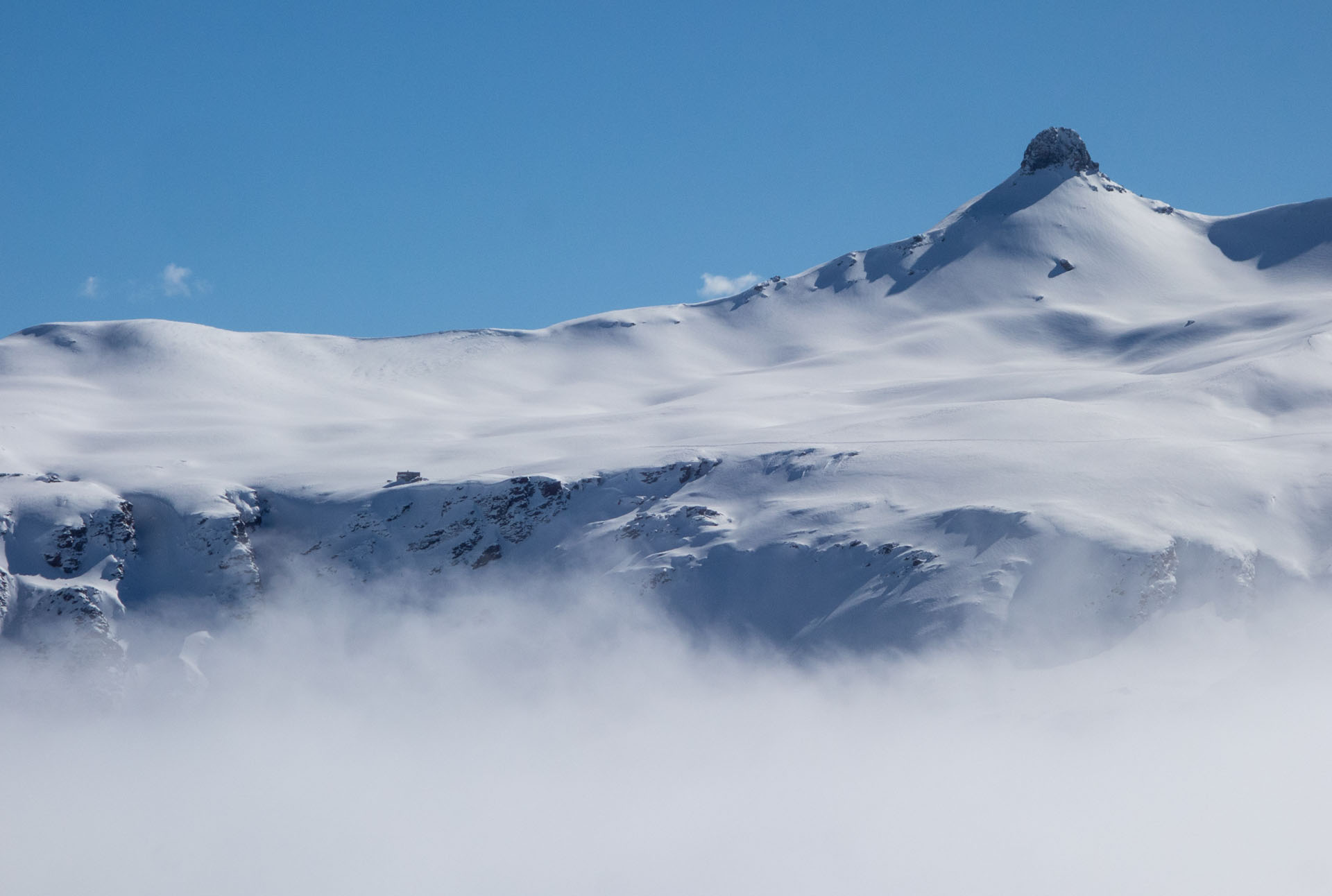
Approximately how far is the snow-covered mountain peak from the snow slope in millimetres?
28095

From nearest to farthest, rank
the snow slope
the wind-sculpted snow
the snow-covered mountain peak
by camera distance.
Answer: the wind-sculpted snow < the snow slope < the snow-covered mountain peak

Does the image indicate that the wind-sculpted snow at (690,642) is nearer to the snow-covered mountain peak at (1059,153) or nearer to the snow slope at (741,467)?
the snow slope at (741,467)

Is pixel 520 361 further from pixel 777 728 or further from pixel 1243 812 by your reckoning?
pixel 1243 812

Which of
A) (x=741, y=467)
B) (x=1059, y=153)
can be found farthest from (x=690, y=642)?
(x=1059, y=153)

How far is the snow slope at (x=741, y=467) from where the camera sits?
151 ft

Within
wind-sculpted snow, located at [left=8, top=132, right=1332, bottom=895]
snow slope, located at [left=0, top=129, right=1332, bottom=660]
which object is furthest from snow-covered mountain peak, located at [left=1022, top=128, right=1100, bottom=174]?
wind-sculpted snow, located at [left=8, top=132, right=1332, bottom=895]

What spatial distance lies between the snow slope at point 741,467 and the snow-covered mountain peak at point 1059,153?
92.2ft

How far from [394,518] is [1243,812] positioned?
3664cm

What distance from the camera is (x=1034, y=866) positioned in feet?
117

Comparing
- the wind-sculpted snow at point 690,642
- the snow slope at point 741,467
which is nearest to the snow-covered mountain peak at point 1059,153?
the snow slope at point 741,467

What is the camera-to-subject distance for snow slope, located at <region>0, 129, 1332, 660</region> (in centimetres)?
4603

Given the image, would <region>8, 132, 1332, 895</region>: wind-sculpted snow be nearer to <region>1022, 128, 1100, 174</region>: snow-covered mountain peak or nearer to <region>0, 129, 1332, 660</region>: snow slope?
<region>0, 129, 1332, 660</region>: snow slope

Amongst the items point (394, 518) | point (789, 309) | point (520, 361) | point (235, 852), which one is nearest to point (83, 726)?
point (235, 852)

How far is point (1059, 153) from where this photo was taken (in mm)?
122938
